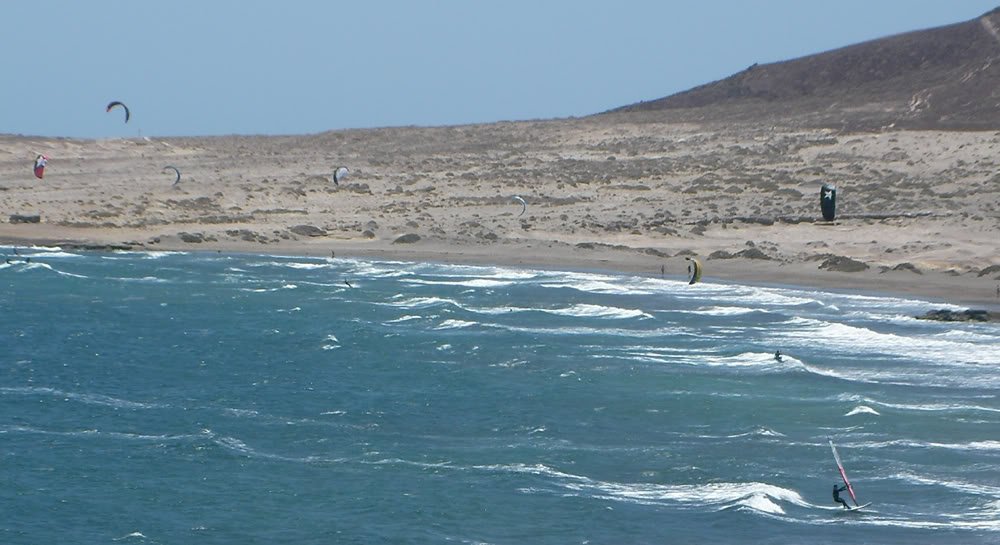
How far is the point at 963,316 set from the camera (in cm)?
2439

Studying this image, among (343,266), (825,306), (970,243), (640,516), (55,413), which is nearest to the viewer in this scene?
(640,516)

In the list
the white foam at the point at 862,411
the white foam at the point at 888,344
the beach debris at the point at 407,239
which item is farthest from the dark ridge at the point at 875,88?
the white foam at the point at 862,411

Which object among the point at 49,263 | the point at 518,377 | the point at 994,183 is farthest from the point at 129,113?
the point at 518,377

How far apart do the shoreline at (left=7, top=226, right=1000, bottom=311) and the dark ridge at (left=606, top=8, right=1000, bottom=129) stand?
2424 centimetres

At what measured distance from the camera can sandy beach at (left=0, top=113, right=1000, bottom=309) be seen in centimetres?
3438

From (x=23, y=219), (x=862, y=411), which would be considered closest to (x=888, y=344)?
(x=862, y=411)

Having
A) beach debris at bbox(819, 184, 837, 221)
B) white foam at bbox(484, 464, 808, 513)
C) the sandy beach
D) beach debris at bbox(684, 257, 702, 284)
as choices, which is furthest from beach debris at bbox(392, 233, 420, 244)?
white foam at bbox(484, 464, 808, 513)

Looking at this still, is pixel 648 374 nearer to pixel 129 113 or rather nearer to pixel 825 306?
pixel 825 306

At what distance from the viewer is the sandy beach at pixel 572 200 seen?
34.4 metres

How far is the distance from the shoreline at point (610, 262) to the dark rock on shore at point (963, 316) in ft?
4.92

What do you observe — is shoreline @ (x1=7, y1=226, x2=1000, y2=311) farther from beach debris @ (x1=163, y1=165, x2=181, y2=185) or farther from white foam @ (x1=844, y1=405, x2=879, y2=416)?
beach debris @ (x1=163, y1=165, x2=181, y2=185)

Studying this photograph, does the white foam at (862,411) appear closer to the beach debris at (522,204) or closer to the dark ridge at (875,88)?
the beach debris at (522,204)

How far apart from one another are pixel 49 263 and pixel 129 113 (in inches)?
575

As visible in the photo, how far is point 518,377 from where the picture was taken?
68.6ft
